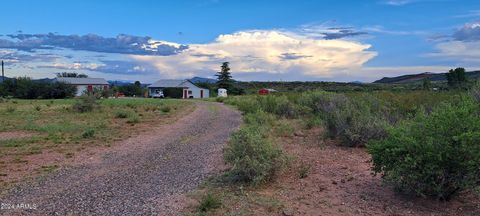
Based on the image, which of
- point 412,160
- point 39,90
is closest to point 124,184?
point 412,160

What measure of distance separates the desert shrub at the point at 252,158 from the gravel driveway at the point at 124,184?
2.49ft

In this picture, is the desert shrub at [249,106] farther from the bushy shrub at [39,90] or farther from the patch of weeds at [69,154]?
the bushy shrub at [39,90]

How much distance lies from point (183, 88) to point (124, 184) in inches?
3305

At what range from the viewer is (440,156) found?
5.62 metres

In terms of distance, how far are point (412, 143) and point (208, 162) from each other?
4832 mm

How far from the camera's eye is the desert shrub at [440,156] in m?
5.65

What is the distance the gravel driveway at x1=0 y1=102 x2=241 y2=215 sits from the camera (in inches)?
243

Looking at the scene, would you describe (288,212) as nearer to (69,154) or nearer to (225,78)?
(69,154)

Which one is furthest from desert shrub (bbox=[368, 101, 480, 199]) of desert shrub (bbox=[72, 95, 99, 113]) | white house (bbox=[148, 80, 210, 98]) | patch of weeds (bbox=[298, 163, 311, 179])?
white house (bbox=[148, 80, 210, 98])

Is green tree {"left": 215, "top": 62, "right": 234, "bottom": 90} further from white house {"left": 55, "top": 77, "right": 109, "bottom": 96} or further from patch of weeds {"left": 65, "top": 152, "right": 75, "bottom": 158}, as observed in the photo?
patch of weeds {"left": 65, "top": 152, "right": 75, "bottom": 158}

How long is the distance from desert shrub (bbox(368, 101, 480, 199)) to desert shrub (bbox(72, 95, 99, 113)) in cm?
2672

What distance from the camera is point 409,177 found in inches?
234

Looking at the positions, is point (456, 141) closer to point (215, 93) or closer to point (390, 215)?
point (390, 215)

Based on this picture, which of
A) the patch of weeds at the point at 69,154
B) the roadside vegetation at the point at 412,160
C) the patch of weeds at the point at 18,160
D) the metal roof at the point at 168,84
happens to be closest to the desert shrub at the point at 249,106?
the patch of weeds at the point at 69,154
